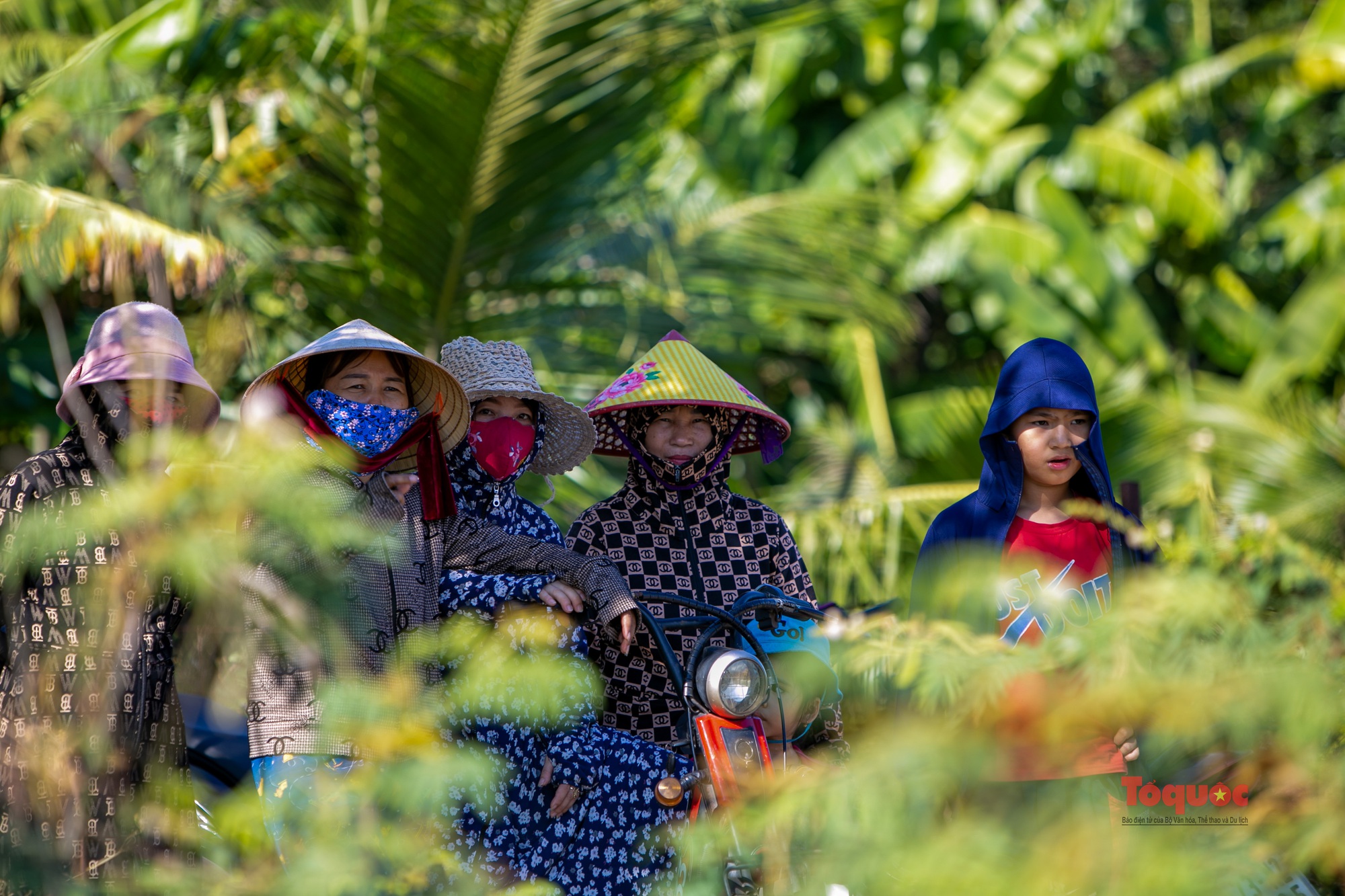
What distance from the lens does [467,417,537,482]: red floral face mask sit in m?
3.59

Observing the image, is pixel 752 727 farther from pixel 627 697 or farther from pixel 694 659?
pixel 627 697

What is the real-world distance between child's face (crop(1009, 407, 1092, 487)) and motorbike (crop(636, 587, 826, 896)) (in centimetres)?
87

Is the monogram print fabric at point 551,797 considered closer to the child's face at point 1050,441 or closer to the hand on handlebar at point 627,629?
the hand on handlebar at point 627,629

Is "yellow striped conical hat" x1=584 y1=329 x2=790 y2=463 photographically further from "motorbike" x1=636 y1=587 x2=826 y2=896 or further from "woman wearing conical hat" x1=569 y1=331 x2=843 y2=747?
"motorbike" x1=636 y1=587 x2=826 y2=896

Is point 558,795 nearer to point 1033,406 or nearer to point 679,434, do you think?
point 679,434

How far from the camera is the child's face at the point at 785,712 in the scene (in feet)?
10.2

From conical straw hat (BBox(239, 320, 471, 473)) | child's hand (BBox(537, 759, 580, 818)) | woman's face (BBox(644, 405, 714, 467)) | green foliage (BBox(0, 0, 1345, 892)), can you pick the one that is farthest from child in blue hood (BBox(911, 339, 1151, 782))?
conical straw hat (BBox(239, 320, 471, 473))

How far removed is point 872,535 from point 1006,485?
3.94 metres

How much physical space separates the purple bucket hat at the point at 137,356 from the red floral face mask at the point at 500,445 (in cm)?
68

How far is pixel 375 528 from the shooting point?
2941 mm

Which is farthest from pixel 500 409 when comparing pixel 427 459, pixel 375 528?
pixel 375 528

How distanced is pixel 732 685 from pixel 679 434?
1.17 metres

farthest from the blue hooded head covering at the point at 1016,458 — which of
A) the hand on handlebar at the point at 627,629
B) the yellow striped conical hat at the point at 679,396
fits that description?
the hand on handlebar at the point at 627,629

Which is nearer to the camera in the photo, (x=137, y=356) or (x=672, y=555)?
(x=137, y=356)
